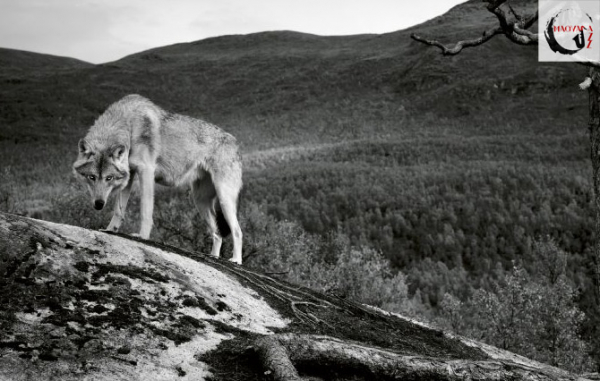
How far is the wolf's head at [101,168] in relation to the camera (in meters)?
6.06

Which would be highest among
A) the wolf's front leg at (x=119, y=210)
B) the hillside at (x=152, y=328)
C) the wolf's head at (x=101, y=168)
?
the wolf's head at (x=101, y=168)

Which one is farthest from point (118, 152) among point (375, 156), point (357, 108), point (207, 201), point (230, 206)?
point (357, 108)

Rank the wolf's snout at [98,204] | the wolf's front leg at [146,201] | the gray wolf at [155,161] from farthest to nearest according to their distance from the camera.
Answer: the wolf's front leg at [146,201] → the gray wolf at [155,161] → the wolf's snout at [98,204]

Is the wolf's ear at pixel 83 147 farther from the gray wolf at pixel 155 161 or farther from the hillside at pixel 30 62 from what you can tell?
the hillside at pixel 30 62

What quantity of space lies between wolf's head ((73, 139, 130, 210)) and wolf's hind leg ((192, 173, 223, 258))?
196 cm

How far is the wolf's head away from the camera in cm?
606

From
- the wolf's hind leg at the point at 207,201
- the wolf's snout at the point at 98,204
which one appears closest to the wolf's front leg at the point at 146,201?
the wolf's snout at the point at 98,204

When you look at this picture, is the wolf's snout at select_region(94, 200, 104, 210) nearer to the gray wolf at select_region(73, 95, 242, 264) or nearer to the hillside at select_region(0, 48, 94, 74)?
the gray wolf at select_region(73, 95, 242, 264)

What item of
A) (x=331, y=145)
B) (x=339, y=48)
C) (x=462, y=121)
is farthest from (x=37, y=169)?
(x=339, y=48)

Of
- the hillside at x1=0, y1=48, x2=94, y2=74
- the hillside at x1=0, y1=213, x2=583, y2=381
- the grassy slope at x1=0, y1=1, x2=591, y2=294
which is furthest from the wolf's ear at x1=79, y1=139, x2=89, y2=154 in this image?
the hillside at x1=0, y1=48, x2=94, y2=74

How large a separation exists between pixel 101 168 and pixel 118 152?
264 mm

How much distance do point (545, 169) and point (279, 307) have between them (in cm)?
3134

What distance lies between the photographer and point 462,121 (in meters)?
54.2

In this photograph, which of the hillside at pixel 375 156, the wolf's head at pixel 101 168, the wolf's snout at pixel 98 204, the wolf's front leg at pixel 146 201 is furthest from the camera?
the hillside at pixel 375 156
